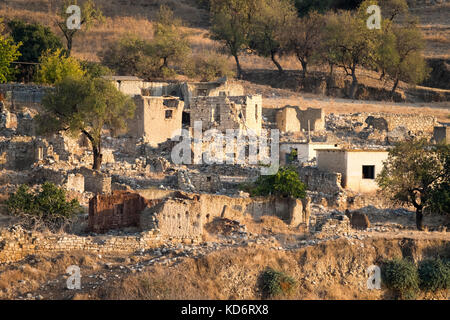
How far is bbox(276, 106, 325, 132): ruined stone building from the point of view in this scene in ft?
129

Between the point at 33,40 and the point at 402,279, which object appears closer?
the point at 402,279

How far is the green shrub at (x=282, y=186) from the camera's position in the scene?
1033 inches

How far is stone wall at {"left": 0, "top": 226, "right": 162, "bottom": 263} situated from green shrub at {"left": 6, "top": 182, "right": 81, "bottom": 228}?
1724 mm

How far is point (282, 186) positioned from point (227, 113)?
10.9 m

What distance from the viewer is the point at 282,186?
2636cm

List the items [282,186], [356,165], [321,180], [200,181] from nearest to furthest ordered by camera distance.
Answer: [282,186]
[200,181]
[321,180]
[356,165]

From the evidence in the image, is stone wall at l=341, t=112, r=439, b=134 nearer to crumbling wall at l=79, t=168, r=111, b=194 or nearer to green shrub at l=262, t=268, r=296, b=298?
crumbling wall at l=79, t=168, r=111, b=194

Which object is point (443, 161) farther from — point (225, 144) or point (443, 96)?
point (443, 96)

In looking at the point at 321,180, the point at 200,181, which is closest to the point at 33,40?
the point at 200,181

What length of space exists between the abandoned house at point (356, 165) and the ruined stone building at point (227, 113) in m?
5.87

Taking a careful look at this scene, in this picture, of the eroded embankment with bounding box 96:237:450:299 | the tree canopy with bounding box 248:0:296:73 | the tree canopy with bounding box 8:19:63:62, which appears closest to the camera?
the eroded embankment with bounding box 96:237:450:299

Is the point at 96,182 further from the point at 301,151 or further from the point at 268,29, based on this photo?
the point at 268,29
